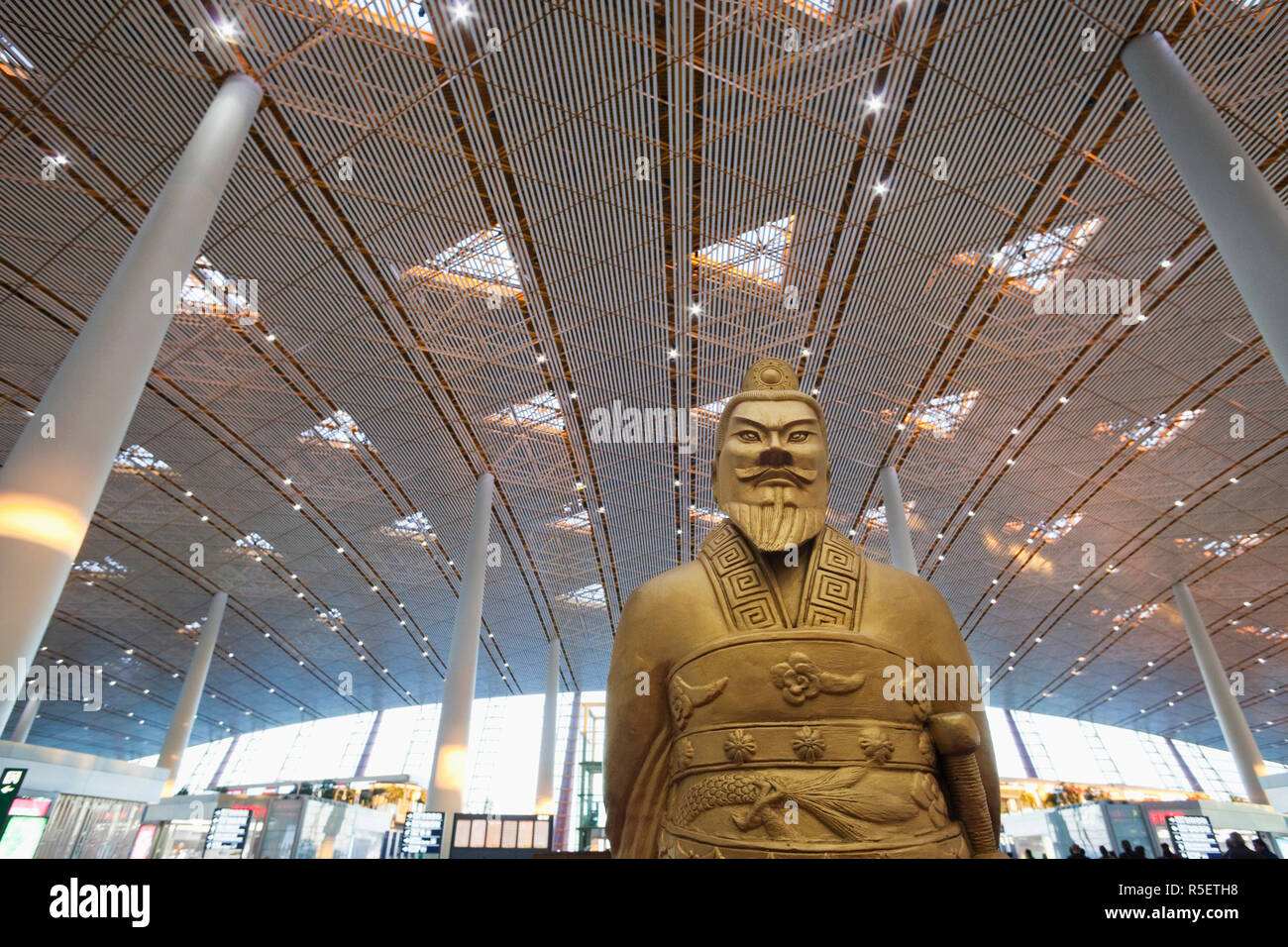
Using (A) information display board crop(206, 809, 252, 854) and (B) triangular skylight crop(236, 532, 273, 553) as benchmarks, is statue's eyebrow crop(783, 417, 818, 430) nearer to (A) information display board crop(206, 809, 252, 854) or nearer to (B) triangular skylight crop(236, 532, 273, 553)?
(A) information display board crop(206, 809, 252, 854)

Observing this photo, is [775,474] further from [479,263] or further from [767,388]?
[479,263]

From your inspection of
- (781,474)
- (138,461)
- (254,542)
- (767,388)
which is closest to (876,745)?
(781,474)

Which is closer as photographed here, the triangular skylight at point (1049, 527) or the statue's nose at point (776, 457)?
the statue's nose at point (776, 457)

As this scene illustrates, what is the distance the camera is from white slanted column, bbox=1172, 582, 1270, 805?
22031 millimetres

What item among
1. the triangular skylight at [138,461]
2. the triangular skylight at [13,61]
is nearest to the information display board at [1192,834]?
the triangular skylight at [13,61]

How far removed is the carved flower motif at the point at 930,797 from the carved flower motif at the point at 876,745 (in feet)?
0.47

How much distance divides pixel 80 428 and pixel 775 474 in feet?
22.0

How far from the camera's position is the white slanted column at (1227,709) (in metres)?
22.0

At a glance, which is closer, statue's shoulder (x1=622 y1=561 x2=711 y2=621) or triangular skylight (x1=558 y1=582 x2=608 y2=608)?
statue's shoulder (x1=622 y1=561 x2=711 y2=621)

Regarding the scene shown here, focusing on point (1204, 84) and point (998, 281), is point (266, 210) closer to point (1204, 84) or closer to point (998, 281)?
point (998, 281)

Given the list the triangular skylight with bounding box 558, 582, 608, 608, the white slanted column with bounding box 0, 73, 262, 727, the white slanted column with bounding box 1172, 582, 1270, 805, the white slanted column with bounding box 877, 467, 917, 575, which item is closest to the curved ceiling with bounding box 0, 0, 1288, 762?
the white slanted column with bounding box 877, 467, 917, 575

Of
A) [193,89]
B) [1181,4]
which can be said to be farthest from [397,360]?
[1181,4]

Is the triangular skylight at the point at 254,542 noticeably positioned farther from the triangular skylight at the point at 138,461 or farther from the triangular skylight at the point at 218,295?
the triangular skylight at the point at 218,295

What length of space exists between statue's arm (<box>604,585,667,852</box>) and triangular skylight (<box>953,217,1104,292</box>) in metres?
13.1
